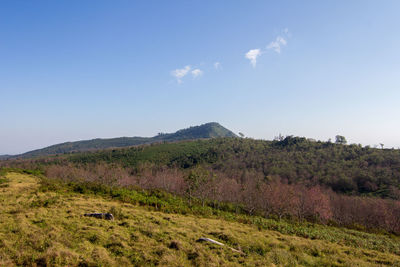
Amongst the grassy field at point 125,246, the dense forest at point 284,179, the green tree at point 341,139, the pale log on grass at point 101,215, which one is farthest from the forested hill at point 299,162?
the pale log on grass at point 101,215

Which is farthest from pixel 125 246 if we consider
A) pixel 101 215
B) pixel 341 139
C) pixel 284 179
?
pixel 341 139

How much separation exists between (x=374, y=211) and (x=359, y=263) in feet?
195

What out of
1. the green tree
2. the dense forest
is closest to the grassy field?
the dense forest

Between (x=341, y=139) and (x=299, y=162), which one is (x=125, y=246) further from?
(x=341, y=139)

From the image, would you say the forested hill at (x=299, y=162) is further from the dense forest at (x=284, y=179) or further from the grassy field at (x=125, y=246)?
the grassy field at (x=125, y=246)

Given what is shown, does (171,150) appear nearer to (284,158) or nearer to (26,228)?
(284,158)

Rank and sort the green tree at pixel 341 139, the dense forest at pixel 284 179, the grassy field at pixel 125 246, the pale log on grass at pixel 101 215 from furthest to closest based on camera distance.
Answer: the green tree at pixel 341 139 < the dense forest at pixel 284 179 < the pale log on grass at pixel 101 215 < the grassy field at pixel 125 246

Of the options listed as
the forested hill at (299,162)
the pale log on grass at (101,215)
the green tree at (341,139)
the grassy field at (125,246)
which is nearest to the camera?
the grassy field at (125,246)

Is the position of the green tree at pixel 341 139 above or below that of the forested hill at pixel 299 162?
above

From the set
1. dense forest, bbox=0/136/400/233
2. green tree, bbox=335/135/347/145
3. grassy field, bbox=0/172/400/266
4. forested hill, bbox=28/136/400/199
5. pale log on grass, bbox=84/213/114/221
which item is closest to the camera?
grassy field, bbox=0/172/400/266

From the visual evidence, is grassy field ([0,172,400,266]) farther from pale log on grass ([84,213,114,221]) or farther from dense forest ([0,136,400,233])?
dense forest ([0,136,400,233])

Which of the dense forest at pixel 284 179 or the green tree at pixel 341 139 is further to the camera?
the green tree at pixel 341 139

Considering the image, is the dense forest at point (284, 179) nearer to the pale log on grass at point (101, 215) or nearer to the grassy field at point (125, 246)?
the pale log on grass at point (101, 215)

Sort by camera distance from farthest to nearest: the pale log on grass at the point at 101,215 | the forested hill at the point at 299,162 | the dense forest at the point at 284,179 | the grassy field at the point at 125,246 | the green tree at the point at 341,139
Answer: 1. the green tree at the point at 341,139
2. the forested hill at the point at 299,162
3. the dense forest at the point at 284,179
4. the pale log on grass at the point at 101,215
5. the grassy field at the point at 125,246
